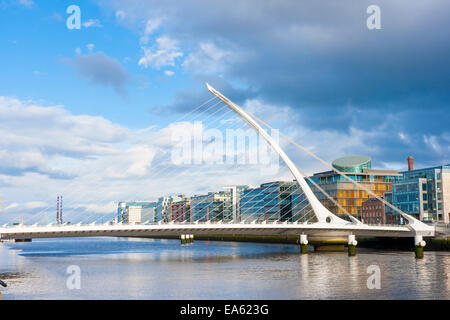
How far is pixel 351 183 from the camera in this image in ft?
335

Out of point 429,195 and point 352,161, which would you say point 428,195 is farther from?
point 352,161

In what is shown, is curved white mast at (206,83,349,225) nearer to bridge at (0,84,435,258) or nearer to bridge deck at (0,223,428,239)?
bridge at (0,84,435,258)

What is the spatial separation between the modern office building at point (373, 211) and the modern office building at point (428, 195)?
145 inches

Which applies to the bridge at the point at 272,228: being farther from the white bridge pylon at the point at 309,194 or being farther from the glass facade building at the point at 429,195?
the glass facade building at the point at 429,195

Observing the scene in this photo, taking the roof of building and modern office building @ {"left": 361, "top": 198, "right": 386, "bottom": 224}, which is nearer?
modern office building @ {"left": 361, "top": 198, "right": 386, "bottom": 224}

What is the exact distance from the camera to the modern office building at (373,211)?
91.9 m

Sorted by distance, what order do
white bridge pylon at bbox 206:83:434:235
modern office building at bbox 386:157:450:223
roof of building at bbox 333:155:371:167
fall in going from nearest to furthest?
white bridge pylon at bbox 206:83:434:235
modern office building at bbox 386:157:450:223
roof of building at bbox 333:155:371:167

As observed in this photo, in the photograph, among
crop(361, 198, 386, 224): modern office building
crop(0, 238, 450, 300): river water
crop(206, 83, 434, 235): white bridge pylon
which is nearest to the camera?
crop(0, 238, 450, 300): river water

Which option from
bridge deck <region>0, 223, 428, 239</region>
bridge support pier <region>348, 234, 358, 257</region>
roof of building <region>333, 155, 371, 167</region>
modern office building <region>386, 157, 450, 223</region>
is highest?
roof of building <region>333, 155, 371, 167</region>

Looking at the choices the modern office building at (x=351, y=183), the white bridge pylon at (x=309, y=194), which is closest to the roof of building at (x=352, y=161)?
the modern office building at (x=351, y=183)

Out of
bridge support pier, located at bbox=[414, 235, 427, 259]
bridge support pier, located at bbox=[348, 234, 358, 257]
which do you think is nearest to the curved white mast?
bridge support pier, located at bbox=[348, 234, 358, 257]

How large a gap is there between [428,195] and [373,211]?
12848 mm

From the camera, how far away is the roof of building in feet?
352
